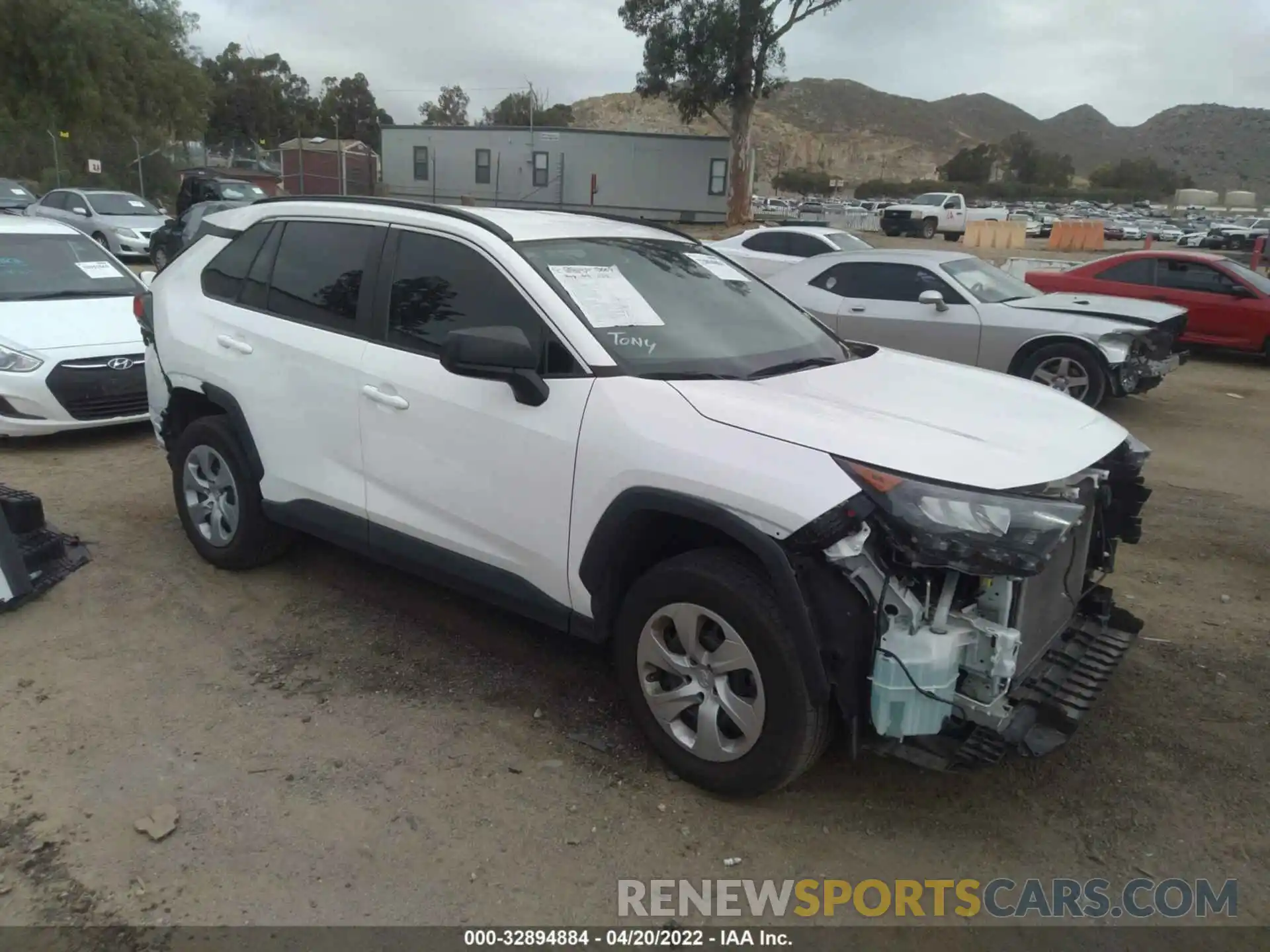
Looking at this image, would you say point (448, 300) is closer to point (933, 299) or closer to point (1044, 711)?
point (1044, 711)

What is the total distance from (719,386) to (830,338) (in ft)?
4.00

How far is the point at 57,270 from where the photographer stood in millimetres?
8055

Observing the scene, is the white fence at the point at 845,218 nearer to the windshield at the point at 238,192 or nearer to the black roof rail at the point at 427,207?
the windshield at the point at 238,192

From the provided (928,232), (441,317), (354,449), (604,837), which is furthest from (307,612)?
(928,232)

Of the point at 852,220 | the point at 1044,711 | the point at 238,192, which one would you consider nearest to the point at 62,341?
the point at 1044,711

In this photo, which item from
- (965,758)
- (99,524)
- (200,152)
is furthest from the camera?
(200,152)

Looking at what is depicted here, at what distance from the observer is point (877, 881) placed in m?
2.87

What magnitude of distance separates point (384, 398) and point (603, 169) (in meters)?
38.9

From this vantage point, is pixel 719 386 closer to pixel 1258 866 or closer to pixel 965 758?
pixel 965 758

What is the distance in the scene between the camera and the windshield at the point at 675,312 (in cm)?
347

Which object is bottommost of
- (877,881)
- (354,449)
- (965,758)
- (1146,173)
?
(877,881)

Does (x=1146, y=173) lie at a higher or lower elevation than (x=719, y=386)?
higher

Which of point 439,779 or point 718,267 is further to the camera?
point 718,267

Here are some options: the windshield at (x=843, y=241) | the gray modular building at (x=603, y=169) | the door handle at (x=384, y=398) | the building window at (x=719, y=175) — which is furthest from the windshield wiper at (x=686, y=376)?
the building window at (x=719, y=175)
